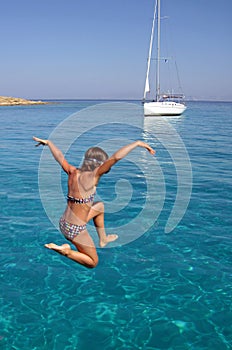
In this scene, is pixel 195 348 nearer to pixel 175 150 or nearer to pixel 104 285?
pixel 104 285

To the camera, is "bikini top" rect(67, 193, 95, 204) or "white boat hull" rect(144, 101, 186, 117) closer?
"bikini top" rect(67, 193, 95, 204)

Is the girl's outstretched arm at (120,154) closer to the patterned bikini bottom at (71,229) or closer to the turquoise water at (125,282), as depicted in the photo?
the patterned bikini bottom at (71,229)

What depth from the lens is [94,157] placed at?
17.9ft

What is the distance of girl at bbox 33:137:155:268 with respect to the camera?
5.49m

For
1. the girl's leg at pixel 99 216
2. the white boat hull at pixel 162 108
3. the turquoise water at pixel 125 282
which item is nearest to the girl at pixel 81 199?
the girl's leg at pixel 99 216

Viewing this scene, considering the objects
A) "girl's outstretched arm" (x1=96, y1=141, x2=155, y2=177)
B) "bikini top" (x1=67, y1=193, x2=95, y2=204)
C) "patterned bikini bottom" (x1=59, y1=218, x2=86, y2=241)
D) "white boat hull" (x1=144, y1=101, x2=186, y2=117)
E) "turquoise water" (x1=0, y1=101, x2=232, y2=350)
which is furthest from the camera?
"white boat hull" (x1=144, y1=101, x2=186, y2=117)

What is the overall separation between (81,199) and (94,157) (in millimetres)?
819

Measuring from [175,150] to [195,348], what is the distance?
23.2 m

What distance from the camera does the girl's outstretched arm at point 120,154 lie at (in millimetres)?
5215

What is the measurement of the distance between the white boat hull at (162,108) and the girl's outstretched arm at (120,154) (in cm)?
5422

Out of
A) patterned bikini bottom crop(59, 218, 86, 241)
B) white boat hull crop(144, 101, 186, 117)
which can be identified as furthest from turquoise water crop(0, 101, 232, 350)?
white boat hull crop(144, 101, 186, 117)

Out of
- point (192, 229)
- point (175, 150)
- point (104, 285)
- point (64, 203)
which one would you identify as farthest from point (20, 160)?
point (104, 285)

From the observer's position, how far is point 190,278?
920 centimetres

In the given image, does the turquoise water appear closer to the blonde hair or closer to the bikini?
the bikini
